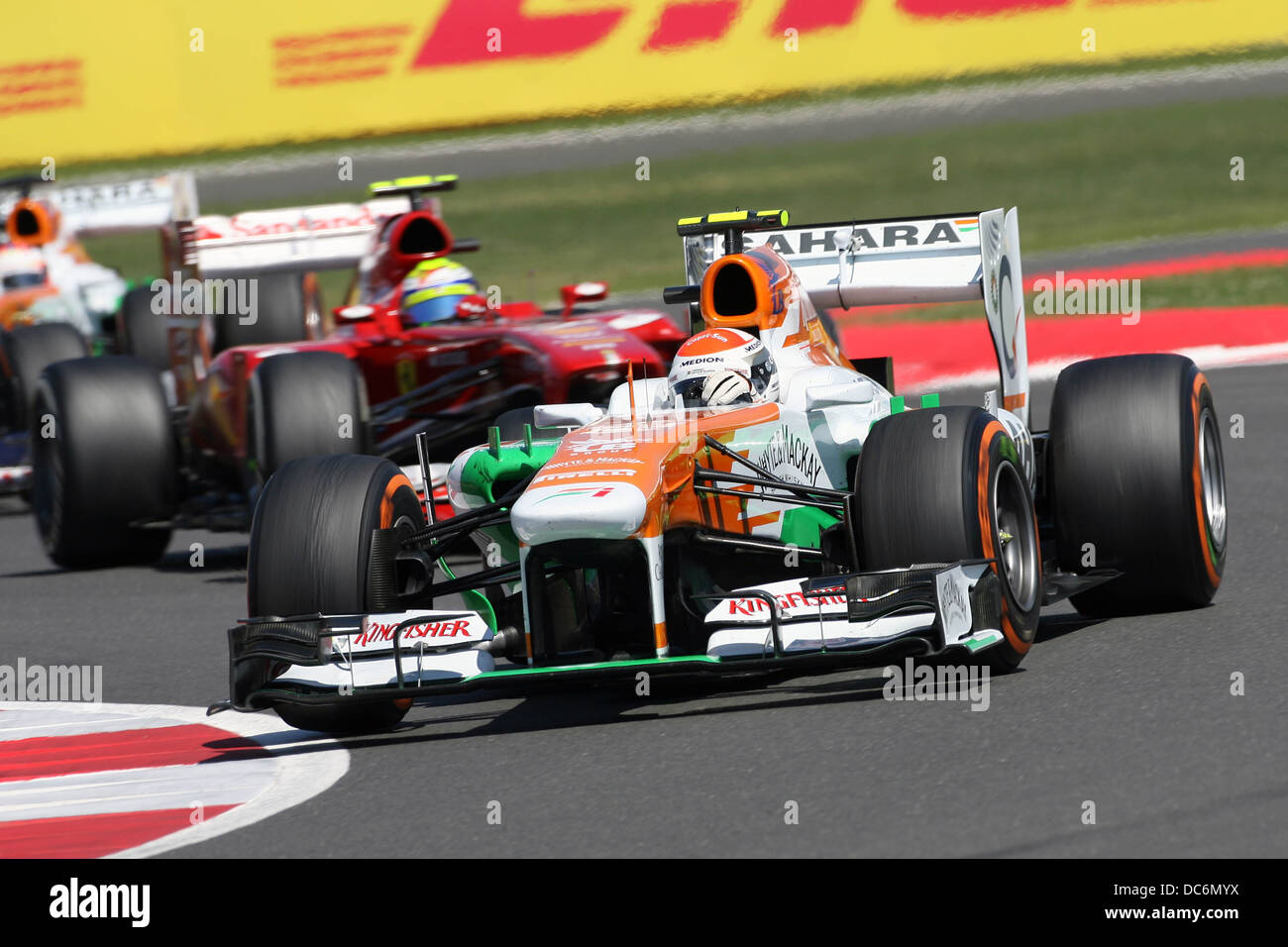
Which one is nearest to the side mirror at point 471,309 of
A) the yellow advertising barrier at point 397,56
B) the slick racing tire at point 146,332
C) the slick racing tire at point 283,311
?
the slick racing tire at point 283,311

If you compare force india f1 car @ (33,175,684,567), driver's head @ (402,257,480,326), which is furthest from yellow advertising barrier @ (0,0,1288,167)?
driver's head @ (402,257,480,326)

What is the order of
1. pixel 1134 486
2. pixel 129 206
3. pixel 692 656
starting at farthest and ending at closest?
pixel 129 206 → pixel 1134 486 → pixel 692 656

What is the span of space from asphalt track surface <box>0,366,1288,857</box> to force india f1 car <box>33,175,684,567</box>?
296 centimetres

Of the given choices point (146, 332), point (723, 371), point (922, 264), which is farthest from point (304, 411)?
point (146, 332)

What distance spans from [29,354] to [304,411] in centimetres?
512

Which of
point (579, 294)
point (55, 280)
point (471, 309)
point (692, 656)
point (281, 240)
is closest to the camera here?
point (692, 656)

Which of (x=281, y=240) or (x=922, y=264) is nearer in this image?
(x=922, y=264)

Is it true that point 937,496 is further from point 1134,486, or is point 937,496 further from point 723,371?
point 1134,486

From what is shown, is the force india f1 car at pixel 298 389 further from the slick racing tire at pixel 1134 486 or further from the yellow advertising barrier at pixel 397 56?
the yellow advertising barrier at pixel 397 56

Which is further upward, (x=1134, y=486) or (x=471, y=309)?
(x=471, y=309)

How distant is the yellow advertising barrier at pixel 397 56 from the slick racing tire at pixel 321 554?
2512 cm

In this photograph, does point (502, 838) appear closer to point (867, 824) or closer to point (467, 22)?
point (867, 824)

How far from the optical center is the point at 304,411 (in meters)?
11.1

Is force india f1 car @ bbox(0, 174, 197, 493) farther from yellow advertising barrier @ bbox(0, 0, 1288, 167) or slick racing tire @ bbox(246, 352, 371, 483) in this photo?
yellow advertising barrier @ bbox(0, 0, 1288, 167)
